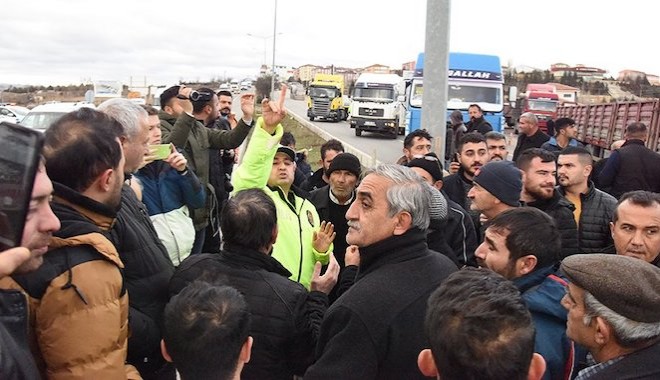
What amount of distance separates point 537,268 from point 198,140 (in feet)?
9.47

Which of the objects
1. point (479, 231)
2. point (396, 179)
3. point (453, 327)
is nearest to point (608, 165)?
point (479, 231)

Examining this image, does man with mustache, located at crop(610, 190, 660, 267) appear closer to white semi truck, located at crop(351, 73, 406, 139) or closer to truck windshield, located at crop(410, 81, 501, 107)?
truck windshield, located at crop(410, 81, 501, 107)

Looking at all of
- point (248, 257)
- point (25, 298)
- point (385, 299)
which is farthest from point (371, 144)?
point (25, 298)

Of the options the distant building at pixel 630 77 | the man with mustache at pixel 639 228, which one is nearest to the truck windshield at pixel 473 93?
the man with mustache at pixel 639 228

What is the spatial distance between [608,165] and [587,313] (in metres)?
4.44

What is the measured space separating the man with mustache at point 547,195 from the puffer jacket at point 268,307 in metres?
→ 2.24

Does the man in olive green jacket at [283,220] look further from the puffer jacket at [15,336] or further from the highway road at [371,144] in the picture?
the highway road at [371,144]

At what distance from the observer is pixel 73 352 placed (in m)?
1.82

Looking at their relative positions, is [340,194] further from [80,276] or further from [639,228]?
[80,276]

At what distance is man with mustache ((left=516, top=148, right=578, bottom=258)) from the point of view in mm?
3963

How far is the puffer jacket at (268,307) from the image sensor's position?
2.43 m

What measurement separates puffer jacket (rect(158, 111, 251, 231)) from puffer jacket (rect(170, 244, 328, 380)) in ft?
4.73

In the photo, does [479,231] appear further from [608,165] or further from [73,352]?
[73,352]

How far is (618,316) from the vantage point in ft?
6.61
